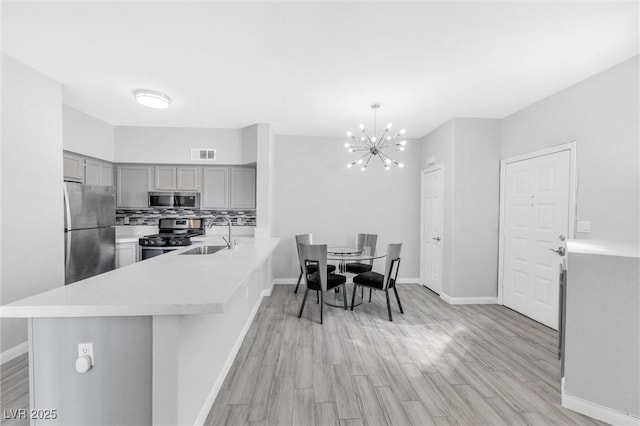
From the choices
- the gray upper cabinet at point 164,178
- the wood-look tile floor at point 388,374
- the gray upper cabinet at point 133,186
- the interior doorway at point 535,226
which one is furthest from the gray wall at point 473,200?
the gray upper cabinet at point 133,186

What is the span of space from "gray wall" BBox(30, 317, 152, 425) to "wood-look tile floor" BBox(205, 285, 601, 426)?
0.60 m

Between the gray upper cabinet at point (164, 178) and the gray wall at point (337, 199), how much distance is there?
5.58 feet

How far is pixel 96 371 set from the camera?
1.32 metres

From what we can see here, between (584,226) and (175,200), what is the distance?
17.7 ft

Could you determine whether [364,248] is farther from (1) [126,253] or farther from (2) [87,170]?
(2) [87,170]

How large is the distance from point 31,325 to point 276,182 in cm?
375

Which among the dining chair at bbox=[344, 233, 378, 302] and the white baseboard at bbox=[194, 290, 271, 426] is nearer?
the white baseboard at bbox=[194, 290, 271, 426]

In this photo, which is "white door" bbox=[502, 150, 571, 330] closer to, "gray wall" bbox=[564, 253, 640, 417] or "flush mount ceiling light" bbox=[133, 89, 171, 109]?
"gray wall" bbox=[564, 253, 640, 417]

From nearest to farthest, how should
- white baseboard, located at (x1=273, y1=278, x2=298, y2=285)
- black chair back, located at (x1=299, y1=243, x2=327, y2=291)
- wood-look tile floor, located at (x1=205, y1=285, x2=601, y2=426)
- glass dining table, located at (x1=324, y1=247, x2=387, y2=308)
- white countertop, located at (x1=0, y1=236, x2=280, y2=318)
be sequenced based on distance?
1. white countertop, located at (x1=0, y1=236, x2=280, y2=318)
2. wood-look tile floor, located at (x1=205, y1=285, x2=601, y2=426)
3. black chair back, located at (x1=299, y1=243, x2=327, y2=291)
4. glass dining table, located at (x1=324, y1=247, x2=387, y2=308)
5. white baseboard, located at (x1=273, y1=278, x2=298, y2=285)

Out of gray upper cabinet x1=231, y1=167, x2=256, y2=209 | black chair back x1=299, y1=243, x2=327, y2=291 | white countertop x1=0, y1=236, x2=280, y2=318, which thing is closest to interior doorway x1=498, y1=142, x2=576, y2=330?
black chair back x1=299, y1=243, x2=327, y2=291

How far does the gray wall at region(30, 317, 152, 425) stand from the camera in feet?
4.28

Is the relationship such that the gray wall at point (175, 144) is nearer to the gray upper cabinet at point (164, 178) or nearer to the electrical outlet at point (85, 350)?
the gray upper cabinet at point (164, 178)

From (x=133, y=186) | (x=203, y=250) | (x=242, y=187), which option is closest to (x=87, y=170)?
(x=133, y=186)

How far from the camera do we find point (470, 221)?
3.96 metres
